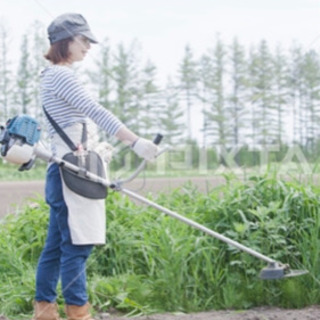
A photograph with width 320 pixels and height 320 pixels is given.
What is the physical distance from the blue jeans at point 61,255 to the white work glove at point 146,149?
Result: 0.44 metres

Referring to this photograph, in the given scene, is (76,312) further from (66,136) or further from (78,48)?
(78,48)

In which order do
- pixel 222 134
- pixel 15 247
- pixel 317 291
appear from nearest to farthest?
pixel 317 291, pixel 15 247, pixel 222 134

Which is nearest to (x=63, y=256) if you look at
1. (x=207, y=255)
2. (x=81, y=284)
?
(x=81, y=284)

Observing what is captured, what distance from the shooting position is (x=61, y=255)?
3516 millimetres

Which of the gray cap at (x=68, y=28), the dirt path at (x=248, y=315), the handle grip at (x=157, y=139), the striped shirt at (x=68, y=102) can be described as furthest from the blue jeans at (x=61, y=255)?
the gray cap at (x=68, y=28)

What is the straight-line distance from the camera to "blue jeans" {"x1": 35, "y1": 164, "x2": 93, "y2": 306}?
3.38 meters

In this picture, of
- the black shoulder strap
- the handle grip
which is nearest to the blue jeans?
the black shoulder strap

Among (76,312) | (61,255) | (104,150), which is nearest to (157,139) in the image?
(104,150)

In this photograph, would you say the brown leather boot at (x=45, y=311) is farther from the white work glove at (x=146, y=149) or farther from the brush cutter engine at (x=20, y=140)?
the white work glove at (x=146, y=149)

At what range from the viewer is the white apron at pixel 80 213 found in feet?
10.9

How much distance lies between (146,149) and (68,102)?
443 mm

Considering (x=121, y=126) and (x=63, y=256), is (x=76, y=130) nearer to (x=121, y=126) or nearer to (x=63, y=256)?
(x=121, y=126)

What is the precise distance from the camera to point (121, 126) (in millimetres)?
3287

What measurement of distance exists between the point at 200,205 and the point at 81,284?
1.33 meters
